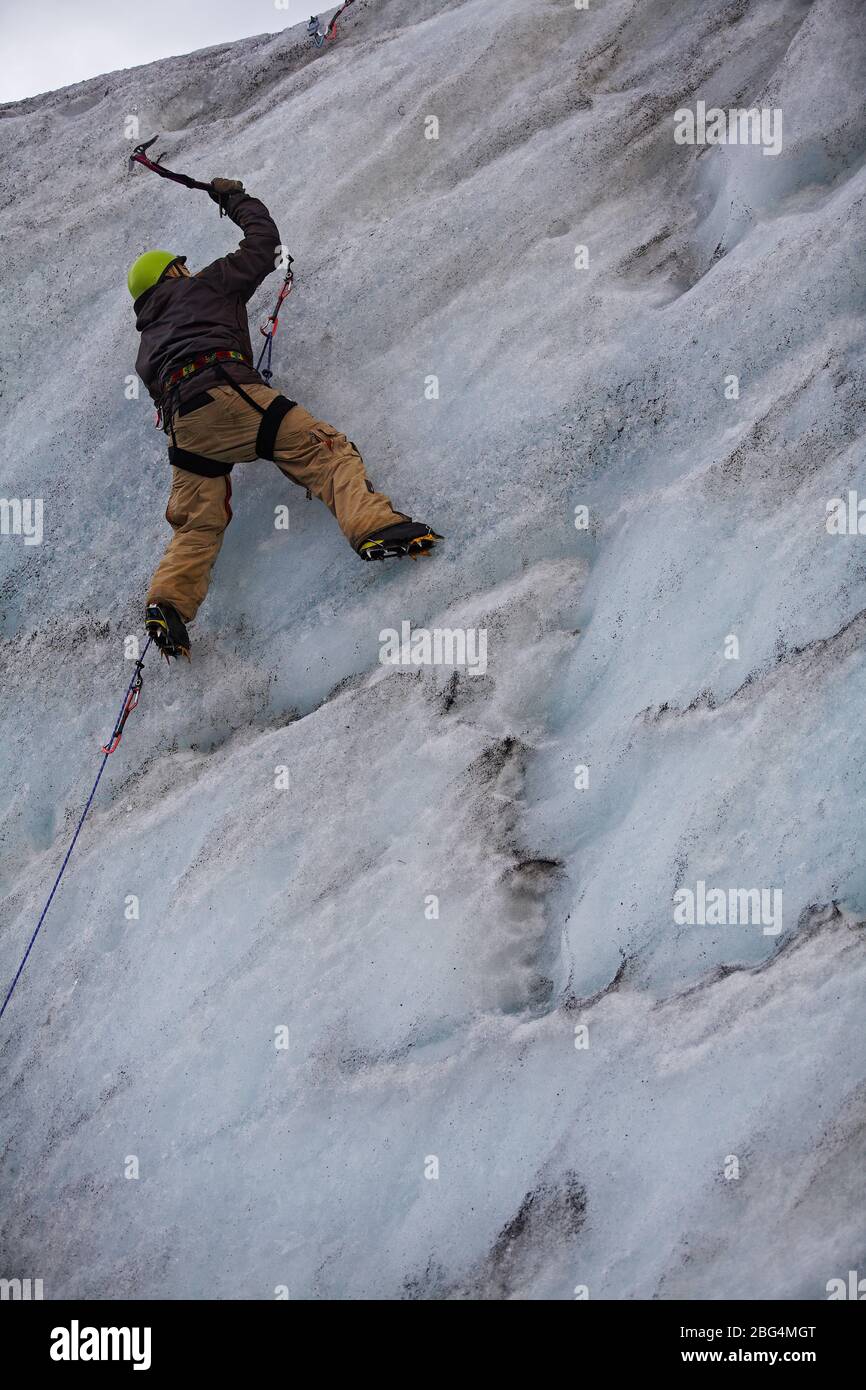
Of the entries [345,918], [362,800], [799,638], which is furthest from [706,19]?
[345,918]

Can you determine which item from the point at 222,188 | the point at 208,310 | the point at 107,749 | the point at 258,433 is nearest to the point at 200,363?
the point at 208,310

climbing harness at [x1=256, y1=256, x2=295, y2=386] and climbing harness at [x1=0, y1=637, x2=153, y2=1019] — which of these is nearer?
climbing harness at [x1=0, y1=637, x2=153, y2=1019]

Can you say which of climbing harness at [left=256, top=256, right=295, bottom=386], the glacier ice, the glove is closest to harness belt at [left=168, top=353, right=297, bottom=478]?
the glacier ice

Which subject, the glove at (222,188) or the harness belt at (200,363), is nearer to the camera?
the harness belt at (200,363)

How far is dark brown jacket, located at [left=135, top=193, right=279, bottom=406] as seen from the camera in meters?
6.36

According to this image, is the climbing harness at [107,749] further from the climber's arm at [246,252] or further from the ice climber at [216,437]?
the climber's arm at [246,252]

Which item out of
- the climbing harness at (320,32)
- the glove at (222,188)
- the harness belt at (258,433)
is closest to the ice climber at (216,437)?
the harness belt at (258,433)

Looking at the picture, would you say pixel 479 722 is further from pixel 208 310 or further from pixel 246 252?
pixel 246 252

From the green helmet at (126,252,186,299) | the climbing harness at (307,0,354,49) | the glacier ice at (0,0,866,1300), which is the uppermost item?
the climbing harness at (307,0,354,49)

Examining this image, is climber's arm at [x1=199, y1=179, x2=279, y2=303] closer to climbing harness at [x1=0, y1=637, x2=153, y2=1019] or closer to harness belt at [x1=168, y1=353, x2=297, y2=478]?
harness belt at [x1=168, y1=353, x2=297, y2=478]

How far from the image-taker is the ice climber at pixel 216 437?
6145 millimetres

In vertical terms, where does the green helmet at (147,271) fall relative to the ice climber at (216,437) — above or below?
above

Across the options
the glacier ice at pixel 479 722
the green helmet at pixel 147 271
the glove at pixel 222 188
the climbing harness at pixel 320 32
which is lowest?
the glacier ice at pixel 479 722

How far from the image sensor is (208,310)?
6469mm
